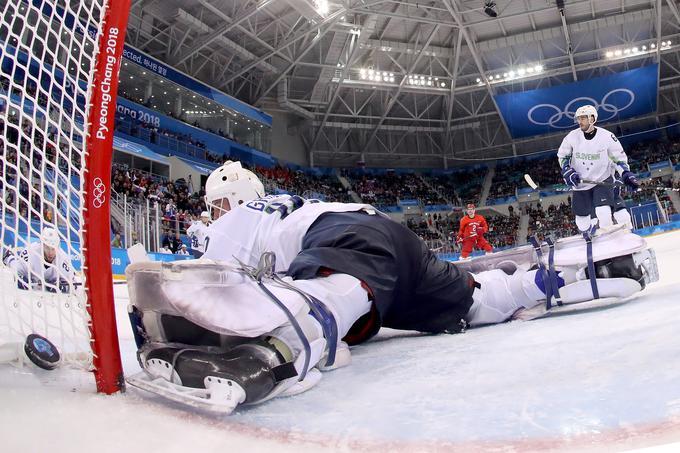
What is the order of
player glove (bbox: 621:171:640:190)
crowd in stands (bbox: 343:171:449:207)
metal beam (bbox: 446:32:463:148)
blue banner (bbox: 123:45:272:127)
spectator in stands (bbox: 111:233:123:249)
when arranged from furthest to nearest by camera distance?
1. crowd in stands (bbox: 343:171:449:207)
2. metal beam (bbox: 446:32:463:148)
3. blue banner (bbox: 123:45:272:127)
4. spectator in stands (bbox: 111:233:123:249)
5. player glove (bbox: 621:171:640:190)

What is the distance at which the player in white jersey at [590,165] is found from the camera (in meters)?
4.58

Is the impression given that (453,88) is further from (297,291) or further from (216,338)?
(216,338)

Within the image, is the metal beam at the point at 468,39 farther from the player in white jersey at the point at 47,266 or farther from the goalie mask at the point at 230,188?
the player in white jersey at the point at 47,266

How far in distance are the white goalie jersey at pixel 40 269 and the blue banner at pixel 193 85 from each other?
48.1ft

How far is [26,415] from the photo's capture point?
96cm

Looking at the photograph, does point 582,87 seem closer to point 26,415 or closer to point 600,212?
point 600,212

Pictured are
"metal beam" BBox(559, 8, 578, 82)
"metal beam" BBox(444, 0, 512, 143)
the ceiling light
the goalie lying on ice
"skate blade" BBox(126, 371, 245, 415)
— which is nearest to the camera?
"skate blade" BBox(126, 371, 245, 415)

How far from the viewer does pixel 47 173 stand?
1.33m

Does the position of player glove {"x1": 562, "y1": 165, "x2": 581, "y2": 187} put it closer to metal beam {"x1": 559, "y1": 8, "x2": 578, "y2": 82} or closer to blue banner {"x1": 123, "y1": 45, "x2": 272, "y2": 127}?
blue banner {"x1": 123, "y1": 45, "x2": 272, "y2": 127}

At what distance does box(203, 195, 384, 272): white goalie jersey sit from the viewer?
5.34ft

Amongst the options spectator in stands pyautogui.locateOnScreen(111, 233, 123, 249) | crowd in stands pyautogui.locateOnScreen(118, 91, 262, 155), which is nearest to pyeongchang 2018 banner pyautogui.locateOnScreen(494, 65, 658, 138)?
crowd in stands pyautogui.locateOnScreen(118, 91, 262, 155)

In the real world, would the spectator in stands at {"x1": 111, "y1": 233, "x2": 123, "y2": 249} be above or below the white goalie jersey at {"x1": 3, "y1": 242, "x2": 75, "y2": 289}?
above

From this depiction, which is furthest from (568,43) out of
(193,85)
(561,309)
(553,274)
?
(553,274)

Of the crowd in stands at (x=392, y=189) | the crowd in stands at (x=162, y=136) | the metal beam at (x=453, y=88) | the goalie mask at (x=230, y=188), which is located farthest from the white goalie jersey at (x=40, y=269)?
the crowd in stands at (x=392, y=189)
